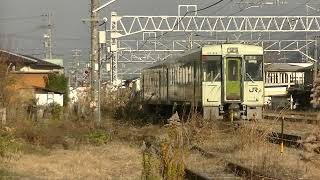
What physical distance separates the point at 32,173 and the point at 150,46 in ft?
188

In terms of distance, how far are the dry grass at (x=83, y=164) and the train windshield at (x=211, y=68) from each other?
5.71m

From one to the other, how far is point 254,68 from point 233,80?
970 mm

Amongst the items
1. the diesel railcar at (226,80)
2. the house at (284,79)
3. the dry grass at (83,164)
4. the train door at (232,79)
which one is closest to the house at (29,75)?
the diesel railcar at (226,80)

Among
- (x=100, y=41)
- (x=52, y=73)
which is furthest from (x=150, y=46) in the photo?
(x=100, y=41)

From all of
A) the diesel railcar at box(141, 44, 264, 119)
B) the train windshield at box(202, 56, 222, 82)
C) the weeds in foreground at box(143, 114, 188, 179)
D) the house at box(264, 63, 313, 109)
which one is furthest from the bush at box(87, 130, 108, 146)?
the house at box(264, 63, 313, 109)

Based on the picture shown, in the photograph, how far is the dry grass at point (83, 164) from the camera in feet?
43.8

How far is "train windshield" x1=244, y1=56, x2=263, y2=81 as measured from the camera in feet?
79.5

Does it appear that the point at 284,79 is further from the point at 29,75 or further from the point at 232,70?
the point at 232,70

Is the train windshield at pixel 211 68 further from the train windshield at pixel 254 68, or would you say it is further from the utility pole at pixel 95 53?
the utility pole at pixel 95 53

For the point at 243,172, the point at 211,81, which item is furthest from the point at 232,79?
the point at 243,172

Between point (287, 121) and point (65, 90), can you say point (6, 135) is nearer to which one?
point (287, 121)

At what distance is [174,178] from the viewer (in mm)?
10445

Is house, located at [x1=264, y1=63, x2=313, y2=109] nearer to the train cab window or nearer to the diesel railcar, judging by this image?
the diesel railcar

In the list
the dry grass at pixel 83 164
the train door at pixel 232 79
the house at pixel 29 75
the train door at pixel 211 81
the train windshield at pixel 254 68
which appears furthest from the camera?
the house at pixel 29 75
